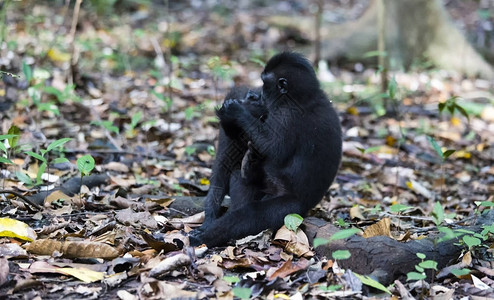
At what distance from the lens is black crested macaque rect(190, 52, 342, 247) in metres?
4.60

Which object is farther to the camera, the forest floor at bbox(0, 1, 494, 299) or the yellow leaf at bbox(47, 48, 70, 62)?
the yellow leaf at bbox(47, 48, 70, 62)

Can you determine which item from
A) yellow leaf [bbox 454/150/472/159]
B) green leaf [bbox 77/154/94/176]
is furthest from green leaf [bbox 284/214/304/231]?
yellow leaf [bbox 454/150/472/159]

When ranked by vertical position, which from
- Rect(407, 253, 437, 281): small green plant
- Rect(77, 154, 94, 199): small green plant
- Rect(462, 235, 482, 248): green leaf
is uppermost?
Rect(77, 154, 94, 199): small green plant

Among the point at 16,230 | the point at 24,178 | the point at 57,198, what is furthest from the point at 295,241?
the point at 24,178

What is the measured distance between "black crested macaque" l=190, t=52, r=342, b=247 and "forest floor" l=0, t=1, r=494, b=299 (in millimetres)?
284

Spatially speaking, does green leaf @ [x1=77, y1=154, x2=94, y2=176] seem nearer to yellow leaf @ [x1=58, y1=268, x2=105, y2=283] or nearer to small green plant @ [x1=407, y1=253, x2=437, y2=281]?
yellow leaf @ [x1=58, y1=268, x2=105, y2=283]

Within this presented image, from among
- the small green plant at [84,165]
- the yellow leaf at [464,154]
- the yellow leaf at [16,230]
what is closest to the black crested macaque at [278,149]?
the small green plant at [84,165]

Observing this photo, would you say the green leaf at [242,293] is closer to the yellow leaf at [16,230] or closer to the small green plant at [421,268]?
the small green plant at [421,268]

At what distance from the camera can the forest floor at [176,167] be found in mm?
3656

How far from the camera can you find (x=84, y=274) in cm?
353

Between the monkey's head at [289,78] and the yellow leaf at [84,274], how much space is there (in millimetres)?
1992

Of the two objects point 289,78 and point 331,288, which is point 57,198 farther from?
point 331,288

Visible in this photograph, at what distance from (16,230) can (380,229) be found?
98.0 inches

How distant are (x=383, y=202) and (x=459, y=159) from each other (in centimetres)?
234
